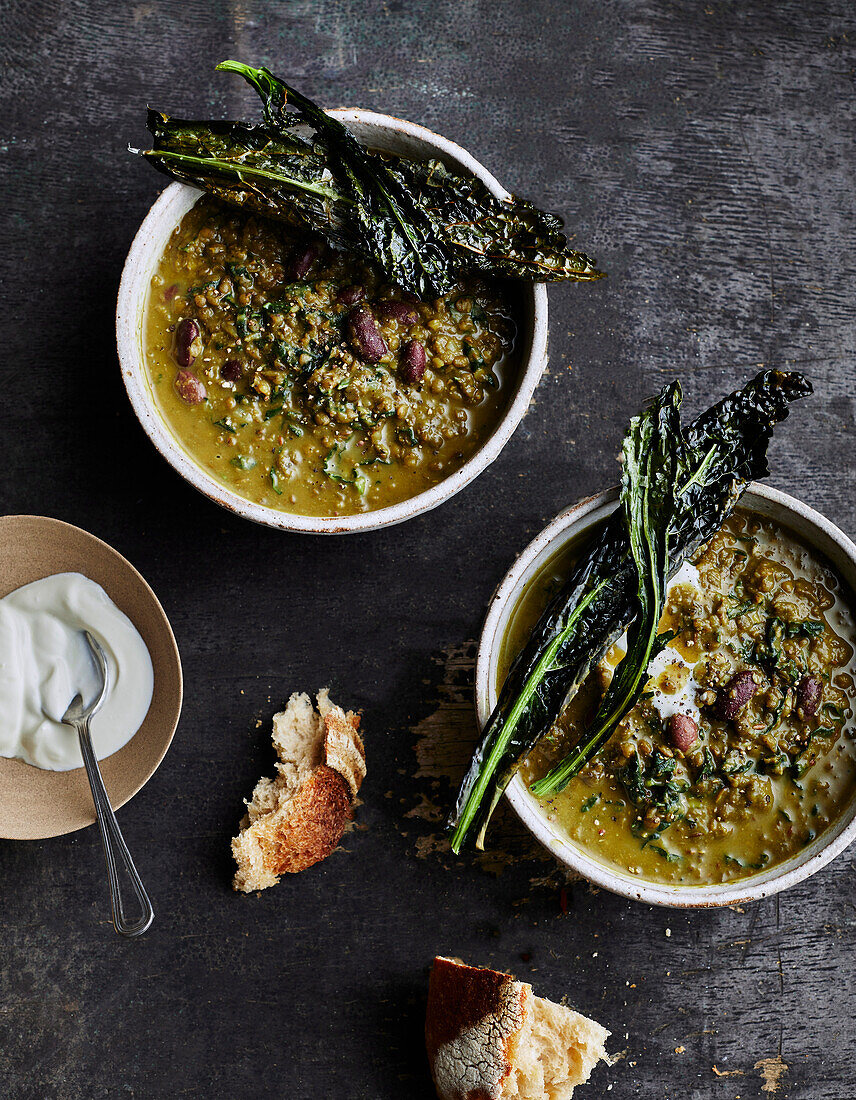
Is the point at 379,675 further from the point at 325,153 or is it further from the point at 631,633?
the point at 325,153

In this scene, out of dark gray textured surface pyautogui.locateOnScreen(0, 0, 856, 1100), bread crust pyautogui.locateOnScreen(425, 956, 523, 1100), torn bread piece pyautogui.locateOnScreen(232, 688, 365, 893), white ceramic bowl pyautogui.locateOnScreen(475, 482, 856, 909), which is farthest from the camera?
dark gray textured surface pyautogui.locateOnScreen(0, 0, 856, 1100)

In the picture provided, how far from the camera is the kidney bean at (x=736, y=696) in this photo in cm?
262

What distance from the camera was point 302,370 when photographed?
266 cm

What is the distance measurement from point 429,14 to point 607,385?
1.54m

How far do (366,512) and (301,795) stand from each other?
1.02 meters

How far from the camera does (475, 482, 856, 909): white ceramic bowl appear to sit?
8.45 ft

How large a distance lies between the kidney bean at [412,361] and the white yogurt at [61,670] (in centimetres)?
125

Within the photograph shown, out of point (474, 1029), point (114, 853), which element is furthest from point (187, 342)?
point (474, 1029)

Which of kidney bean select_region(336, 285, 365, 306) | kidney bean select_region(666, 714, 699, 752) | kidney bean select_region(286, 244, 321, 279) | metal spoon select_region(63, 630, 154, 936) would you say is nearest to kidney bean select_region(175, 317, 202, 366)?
kidney bean select_region(286, 244, 321, 279)

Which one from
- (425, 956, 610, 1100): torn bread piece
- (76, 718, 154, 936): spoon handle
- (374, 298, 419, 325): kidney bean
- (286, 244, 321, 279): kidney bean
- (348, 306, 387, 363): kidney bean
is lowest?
(425, 956, 610, 1100): torn bread piece

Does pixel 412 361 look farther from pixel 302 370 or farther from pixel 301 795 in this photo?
pixel 301 795

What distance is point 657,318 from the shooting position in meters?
3.14

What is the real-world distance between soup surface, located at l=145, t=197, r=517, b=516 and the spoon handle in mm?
996

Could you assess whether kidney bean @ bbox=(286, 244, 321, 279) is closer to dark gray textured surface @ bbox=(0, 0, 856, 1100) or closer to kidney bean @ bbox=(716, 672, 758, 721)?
dark gray textured surface @ bbox=(0, 0, 856, 1100)
